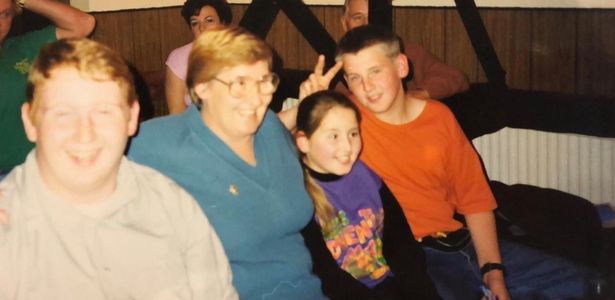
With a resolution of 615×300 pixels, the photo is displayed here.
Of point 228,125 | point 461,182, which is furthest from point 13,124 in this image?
point 461,182

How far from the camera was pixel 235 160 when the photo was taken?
1.53 metres

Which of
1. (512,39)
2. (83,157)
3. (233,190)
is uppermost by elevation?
(512,39)

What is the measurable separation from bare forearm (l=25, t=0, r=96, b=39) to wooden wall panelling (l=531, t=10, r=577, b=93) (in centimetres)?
213

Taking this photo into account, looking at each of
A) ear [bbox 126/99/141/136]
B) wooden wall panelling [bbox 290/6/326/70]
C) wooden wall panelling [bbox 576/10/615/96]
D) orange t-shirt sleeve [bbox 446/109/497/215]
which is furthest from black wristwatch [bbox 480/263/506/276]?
wooden wall panelling [bbox 290/6/326/70]

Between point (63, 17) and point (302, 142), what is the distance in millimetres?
1028

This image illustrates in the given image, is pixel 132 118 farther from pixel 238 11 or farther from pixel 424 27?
pixel 238 11

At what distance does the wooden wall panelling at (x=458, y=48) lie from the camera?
12.4ft

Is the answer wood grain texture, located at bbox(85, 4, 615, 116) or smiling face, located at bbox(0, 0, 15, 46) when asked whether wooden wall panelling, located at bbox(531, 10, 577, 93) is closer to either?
wood grain texture, located at bbox(85, 4, 615, 116)

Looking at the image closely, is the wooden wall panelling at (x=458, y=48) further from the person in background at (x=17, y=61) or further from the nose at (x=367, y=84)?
the person in background at (x=17, y=61)

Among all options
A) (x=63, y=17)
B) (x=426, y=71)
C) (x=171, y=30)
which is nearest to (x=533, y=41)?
(x=426, y=71)

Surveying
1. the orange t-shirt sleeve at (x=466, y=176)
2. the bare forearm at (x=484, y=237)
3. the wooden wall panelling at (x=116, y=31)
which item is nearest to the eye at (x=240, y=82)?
the orange t-shirt sleeve at (x=466, y=176)

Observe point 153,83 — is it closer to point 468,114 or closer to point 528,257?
point 468,114

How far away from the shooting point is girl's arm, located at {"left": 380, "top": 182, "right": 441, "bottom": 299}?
188 cm

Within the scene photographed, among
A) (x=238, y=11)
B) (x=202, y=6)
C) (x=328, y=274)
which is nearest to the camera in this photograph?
(x=328, y=274)
